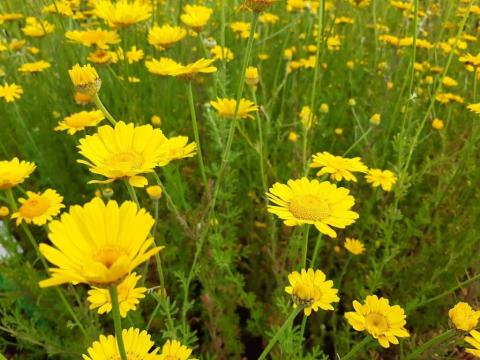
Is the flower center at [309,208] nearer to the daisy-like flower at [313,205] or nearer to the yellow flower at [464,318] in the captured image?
the daisy-like flower at [313,205]

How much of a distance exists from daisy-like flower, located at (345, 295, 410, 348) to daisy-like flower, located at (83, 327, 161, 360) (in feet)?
1.45

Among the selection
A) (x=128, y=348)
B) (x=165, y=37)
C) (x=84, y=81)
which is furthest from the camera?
(x=165, y=37)

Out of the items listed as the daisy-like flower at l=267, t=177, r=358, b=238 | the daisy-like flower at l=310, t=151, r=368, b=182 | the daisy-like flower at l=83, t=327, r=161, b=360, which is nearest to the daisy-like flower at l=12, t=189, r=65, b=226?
the daisy-like flower at l=83, t=327, r=161, b=360

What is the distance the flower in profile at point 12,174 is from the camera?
1256mm

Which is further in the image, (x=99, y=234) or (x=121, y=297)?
(x=121, y=297)

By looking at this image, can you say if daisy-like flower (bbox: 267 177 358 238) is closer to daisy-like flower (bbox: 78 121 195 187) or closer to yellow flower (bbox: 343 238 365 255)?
daisy-like flower (bbox: 78 121 195 187)

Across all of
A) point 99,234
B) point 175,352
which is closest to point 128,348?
point 175,352

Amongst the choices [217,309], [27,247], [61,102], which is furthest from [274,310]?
[61,102]

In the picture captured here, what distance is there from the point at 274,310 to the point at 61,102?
170 cm

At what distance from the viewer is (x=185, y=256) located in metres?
1.92

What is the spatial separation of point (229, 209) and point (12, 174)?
3.02ft

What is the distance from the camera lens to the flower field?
992mm

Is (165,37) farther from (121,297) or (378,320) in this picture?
(378,320)

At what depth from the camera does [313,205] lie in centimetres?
109
